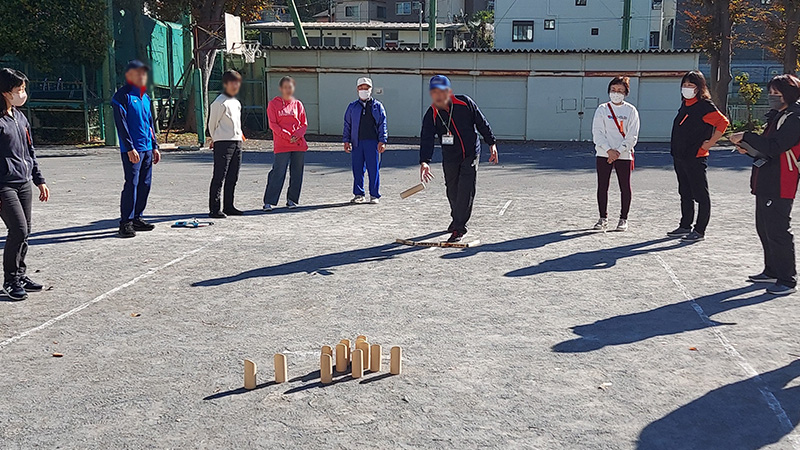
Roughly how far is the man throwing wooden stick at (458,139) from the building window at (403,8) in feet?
208

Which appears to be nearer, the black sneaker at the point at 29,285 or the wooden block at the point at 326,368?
the wooden block at the point at 326,368

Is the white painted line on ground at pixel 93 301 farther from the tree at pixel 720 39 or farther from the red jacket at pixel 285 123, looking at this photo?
the tree at pixel 720 39

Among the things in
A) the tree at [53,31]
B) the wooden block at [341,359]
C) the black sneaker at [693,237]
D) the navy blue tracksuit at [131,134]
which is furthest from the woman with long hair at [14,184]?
the tree at [53,31]

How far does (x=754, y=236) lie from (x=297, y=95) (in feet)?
74.8

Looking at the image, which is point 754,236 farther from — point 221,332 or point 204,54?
point 204,54

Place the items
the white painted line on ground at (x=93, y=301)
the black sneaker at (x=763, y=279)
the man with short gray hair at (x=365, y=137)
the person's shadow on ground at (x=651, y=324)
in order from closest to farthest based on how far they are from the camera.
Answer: the person's shadow on ground at (x=651, y=324)
the white painted line on ground at (x=93, y=301)
the black sneaker at (x=763, y=279)
the man with short gray hair at (x=365, y=137)

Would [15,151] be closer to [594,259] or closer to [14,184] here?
[14,184]

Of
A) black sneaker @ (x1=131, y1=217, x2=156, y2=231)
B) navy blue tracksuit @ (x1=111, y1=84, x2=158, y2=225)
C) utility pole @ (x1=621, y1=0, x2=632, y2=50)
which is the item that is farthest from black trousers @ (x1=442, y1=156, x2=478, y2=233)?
utility pole @ (x1=621, y1=0, x2=632, y2=50)

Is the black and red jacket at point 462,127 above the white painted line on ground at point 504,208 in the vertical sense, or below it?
above

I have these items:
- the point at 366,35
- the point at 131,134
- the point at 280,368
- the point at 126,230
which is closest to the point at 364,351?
the point at 280,368

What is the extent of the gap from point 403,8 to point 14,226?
67.0 metres

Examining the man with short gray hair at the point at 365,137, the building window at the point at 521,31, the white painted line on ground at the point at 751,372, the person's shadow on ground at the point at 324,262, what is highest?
the building window at the point at 521,31

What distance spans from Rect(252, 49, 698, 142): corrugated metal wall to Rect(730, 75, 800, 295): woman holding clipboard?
75.4 ft

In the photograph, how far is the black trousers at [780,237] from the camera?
7047 millimetres
